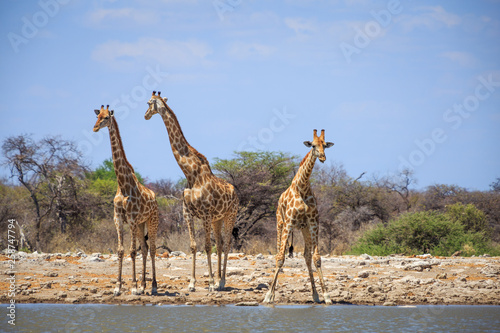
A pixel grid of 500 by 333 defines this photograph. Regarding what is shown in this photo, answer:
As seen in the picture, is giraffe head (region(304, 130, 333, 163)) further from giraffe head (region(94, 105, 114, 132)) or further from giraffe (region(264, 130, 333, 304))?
giraffe head (region(94, 105, 114, 132))

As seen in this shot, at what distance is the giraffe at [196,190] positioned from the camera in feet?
44.4

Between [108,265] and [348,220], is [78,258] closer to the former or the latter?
[108,265]

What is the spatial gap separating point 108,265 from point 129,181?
5233 millimetres

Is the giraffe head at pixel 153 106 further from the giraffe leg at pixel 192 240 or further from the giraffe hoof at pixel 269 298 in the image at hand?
the giraffe hoof at pixel 269 298

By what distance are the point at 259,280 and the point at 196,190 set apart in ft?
11.0

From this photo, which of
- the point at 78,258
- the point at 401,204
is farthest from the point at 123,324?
the point at 401,204

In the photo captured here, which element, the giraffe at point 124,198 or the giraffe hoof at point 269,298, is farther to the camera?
the giraffe at point 124,198

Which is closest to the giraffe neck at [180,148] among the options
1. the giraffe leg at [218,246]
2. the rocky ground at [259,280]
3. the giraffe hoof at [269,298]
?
the giraffe leg at [218,246]

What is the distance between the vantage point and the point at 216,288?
13.9 m

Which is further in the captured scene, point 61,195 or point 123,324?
point 61,195

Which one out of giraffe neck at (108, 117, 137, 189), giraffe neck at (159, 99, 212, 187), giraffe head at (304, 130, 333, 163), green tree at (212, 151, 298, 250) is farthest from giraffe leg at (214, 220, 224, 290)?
green tree at (212, 151, 298, 250)

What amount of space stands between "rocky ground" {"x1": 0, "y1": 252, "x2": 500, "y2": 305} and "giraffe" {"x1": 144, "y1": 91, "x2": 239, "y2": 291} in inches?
42.9

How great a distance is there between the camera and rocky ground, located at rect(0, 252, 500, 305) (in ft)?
42.9

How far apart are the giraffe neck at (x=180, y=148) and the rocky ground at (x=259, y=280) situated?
110 inches
